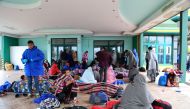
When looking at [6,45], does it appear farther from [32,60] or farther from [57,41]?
[32,60]

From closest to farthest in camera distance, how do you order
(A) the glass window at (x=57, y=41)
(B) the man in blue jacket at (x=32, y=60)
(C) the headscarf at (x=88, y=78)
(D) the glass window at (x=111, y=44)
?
(B) the man in blue jacket at (x=32, y=60)
(C) the headscarf at (x=88, y=78)
(A) the glass window at (x=57, y=41)
(D) the glass window at (x=111, y=44)

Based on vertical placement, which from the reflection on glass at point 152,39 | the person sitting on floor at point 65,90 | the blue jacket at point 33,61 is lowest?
the person sitting on floor at point 65,90

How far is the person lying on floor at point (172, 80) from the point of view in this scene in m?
6.74

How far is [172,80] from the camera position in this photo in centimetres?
685

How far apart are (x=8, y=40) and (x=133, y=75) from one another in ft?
45.1

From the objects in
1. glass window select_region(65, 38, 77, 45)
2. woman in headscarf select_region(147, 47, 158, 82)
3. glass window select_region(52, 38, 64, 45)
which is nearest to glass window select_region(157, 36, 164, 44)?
glass window select_region(65, 38, 77, 45)

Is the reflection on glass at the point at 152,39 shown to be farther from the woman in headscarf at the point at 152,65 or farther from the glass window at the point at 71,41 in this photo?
the woman in headscarf at the point at 152,65

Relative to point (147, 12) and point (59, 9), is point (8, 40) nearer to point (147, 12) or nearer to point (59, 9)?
point (59, 9)

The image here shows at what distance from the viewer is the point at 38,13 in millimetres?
7336

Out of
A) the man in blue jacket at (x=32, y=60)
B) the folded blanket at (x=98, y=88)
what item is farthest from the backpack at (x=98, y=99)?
the man in blue jacket at (x=32, y=60)

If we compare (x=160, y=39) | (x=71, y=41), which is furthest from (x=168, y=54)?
(x=71, y=41)

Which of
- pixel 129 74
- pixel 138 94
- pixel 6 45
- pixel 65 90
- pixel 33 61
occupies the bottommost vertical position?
pixel 65 90

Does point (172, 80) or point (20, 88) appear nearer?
point (20, 88)

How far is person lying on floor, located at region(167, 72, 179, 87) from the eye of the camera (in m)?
6.74
